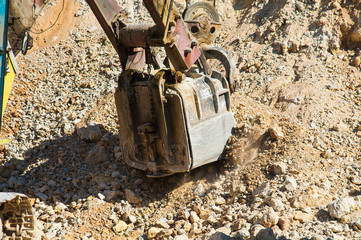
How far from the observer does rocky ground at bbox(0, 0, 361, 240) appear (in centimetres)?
490

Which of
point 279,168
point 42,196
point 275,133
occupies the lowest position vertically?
point 279,168

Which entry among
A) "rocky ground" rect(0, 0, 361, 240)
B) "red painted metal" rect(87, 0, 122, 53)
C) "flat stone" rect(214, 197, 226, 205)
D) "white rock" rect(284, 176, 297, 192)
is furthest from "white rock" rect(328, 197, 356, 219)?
"red painted metal" rect(87, 0, 122, 53)

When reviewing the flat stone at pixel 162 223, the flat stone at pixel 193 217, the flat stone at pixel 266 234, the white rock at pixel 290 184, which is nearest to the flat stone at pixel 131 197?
the flat stone at pixel 162 223

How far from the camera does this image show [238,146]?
5.69 meters

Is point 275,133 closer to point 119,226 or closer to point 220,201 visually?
point 220,201

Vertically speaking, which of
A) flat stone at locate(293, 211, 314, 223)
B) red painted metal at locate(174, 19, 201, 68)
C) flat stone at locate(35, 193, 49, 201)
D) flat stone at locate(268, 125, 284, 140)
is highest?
red painted metal at locate(174, 19, 201, 68)

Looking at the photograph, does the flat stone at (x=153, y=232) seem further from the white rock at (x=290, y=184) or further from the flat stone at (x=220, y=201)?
the white rock at (x=290, y=184)

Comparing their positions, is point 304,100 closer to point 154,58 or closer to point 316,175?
point 316,175

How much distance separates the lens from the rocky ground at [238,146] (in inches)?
193

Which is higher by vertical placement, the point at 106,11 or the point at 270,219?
the point at 106,11

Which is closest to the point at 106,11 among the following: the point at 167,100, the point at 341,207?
the point at 167,100

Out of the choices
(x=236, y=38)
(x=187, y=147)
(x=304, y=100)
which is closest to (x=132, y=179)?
(x=187, y=147)

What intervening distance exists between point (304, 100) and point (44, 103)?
4.28m

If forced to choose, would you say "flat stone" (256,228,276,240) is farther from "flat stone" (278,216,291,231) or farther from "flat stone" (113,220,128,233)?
"flat stone" (113,220,128,233)
